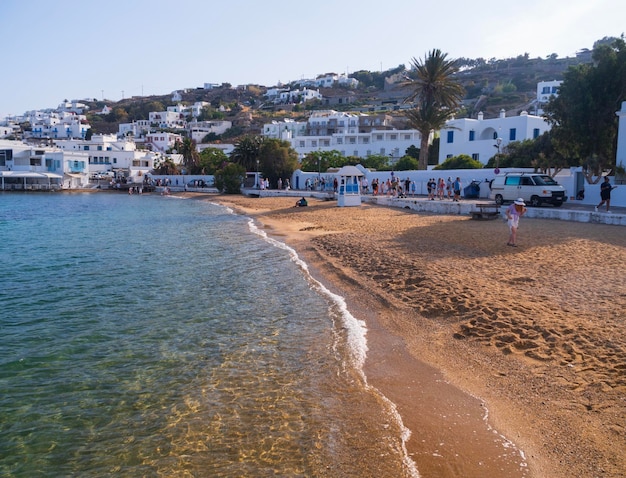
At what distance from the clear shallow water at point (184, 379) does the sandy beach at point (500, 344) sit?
0.66 meters

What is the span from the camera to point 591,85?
2862 cm

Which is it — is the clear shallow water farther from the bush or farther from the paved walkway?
the bush

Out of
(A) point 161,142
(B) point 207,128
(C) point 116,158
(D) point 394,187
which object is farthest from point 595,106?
(B) point 207,128

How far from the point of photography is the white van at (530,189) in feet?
86.3

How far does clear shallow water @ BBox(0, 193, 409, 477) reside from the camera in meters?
5.82

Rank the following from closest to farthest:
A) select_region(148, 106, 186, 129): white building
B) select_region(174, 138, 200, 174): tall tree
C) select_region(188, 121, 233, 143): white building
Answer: select_region(174, 138, 200, 174): tall tree → select_region(188, 121, 233, 143): white building → select_region(148, 106, 186, 129): white building

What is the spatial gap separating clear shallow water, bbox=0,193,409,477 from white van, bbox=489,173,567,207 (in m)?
16.3

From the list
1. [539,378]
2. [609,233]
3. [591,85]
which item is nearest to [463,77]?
[591,85]

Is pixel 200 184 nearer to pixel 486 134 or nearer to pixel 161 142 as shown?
pixel 486 134

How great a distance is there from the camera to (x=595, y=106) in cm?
2825

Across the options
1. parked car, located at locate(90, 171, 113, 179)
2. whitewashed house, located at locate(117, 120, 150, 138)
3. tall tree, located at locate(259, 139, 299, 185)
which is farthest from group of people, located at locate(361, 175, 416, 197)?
whitewashed house, located at locate(117, 120, 150, 138)

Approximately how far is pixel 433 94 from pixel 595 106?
18739 mm

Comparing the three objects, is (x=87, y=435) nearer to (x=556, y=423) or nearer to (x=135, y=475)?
(x=135, y=475)

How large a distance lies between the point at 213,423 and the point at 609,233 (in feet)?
52.2
